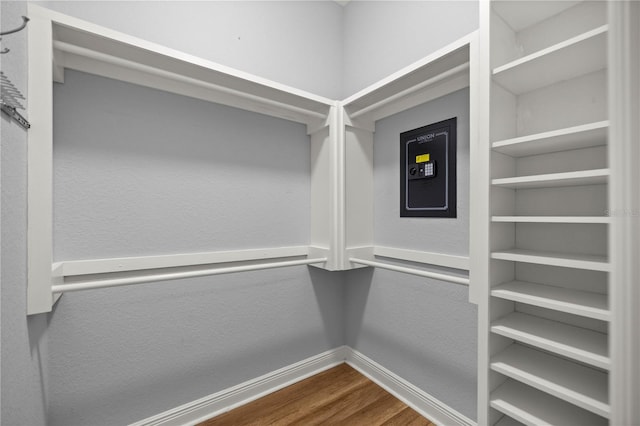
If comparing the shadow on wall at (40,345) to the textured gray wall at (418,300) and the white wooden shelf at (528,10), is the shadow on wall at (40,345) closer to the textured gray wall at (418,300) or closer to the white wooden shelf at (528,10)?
the textured gray wall at (418,300)

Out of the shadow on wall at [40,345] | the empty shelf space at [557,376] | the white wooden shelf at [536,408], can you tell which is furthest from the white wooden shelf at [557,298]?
the shadow on wall at [40,345]

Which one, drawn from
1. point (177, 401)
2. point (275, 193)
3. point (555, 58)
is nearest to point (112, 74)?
point (275, 193)

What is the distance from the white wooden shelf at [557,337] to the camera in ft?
2.54

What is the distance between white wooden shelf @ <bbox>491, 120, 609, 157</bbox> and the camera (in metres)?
0.76

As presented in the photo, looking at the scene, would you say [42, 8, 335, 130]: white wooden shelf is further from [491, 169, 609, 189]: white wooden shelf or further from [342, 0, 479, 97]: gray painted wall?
[491, 169, 609, 189]: white wooden shelf

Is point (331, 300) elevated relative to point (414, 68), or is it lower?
lower

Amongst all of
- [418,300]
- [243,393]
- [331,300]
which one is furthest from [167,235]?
[418,300]

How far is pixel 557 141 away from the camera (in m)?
0.88

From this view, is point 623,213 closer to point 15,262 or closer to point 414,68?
point 414,68

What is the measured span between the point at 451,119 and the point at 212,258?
146 centimetres

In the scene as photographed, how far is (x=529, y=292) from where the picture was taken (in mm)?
945

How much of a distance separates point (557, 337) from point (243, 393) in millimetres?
1536

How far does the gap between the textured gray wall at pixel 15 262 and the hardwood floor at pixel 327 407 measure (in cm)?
88

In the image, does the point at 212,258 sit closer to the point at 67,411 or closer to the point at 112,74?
the point at 67,411
